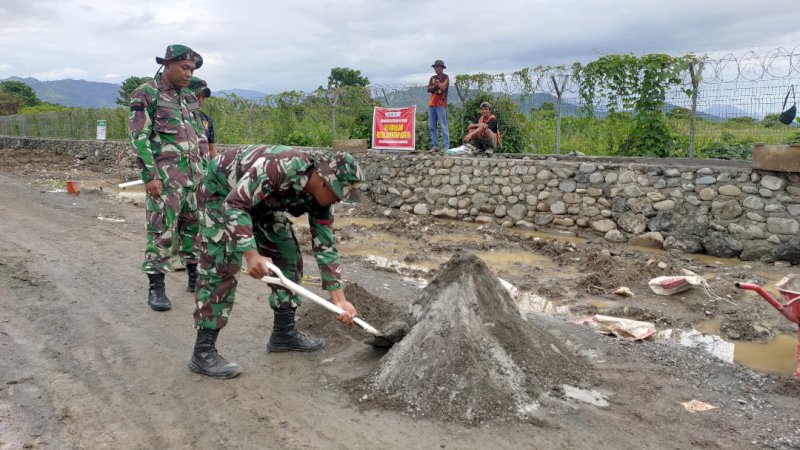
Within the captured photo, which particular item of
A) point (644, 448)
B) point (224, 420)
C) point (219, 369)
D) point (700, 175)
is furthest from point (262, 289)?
point (700, 175)

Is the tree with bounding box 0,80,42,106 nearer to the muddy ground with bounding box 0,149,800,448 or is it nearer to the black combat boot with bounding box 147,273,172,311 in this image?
the muddy ground with bounding box 0,149,800,448

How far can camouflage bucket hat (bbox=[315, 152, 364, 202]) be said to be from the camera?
3.00 meters

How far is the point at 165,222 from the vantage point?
15.3 ft

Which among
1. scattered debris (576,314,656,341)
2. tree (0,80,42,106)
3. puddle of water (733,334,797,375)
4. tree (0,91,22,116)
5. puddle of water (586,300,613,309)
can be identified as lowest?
puddle of water (733,334,797,375)

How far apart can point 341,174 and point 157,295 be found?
8.68 ft

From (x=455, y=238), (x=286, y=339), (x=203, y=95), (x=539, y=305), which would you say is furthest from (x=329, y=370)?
(x=455, y=238)

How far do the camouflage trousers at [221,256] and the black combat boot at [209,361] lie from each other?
8 centimetres

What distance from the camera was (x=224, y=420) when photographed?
120 inches

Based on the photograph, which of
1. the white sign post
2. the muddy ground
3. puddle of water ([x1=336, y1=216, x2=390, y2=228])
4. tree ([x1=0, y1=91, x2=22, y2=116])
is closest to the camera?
the muddy ground

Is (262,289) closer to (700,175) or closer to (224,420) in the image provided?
(224,420)

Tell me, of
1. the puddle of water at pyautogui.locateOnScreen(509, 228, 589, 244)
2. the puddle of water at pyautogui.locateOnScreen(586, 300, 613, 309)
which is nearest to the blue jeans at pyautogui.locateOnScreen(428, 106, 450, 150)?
the puddle of water at pyautogui.locateOnScreen(509, 228, 589, 244)

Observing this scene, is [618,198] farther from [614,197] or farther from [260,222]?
[260,222]

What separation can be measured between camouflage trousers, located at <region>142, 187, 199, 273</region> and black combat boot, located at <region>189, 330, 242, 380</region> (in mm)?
1426

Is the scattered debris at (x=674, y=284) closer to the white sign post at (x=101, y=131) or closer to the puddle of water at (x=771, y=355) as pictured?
the puddle of water at (x=771, y=355)
